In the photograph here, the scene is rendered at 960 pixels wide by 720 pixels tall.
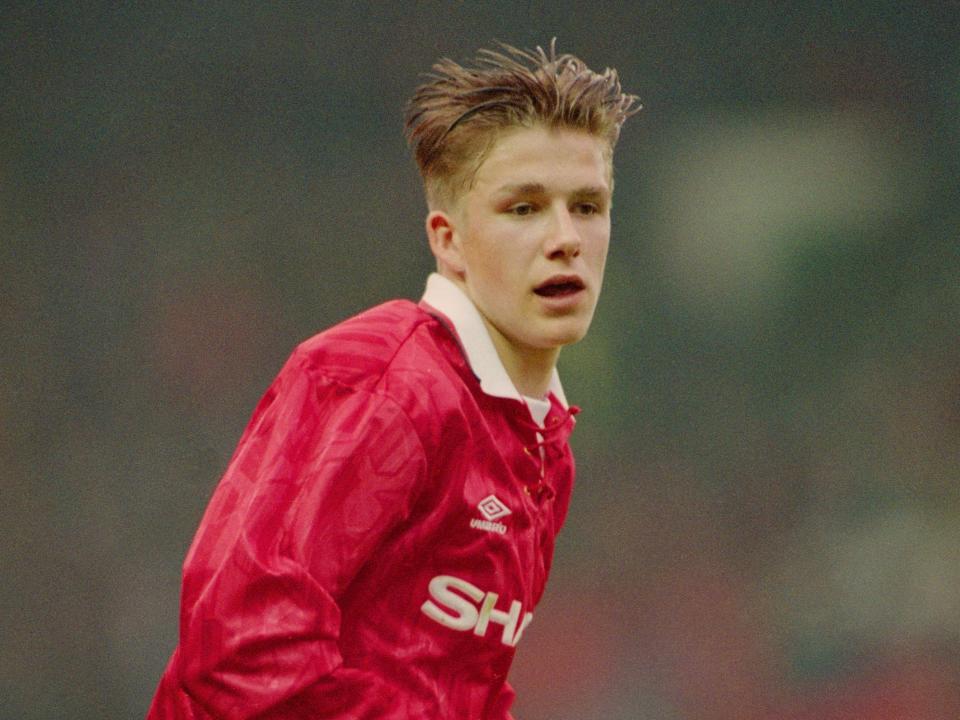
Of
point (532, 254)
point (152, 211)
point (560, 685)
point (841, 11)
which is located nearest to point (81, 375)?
point (152, 211)

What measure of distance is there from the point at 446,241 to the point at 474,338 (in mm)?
136

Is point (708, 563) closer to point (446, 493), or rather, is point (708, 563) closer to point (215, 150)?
point (215, 150)

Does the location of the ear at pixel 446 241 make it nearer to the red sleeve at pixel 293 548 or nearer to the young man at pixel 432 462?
the young man at pixel 432 462

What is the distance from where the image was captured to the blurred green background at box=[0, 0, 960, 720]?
294 centimetres

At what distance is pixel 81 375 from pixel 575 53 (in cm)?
127

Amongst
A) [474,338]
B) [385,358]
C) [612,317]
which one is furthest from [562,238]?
[612,317]

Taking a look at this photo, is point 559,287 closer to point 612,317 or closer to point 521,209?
point 521,209

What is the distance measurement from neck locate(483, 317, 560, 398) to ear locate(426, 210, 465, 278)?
7 cm

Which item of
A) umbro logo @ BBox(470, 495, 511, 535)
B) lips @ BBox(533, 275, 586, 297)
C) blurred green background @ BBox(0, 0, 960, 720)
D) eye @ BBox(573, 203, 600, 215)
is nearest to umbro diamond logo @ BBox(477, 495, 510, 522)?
umbro logo @ BBox(470, 495, 511, 535)

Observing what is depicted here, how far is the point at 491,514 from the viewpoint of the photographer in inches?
59.7

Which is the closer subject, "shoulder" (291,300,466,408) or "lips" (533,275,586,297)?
"shoulder" (291,300,466,408)

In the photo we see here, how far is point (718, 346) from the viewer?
3221 millimetres

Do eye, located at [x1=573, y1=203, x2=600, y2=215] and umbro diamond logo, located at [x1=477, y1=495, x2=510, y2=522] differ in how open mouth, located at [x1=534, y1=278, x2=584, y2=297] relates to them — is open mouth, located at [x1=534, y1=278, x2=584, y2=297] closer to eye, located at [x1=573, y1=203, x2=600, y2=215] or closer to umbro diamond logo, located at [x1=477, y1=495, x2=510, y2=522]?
eye, located at [x1=573, y1=203, x2=600, y2=215]

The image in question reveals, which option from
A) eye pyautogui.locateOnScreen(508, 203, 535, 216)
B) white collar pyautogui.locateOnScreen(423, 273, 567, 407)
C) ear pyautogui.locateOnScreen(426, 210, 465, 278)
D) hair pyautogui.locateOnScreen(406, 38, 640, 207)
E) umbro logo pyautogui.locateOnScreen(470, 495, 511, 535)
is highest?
hair pyautogui.locateOnScreen(406, 38, 640, 207)
